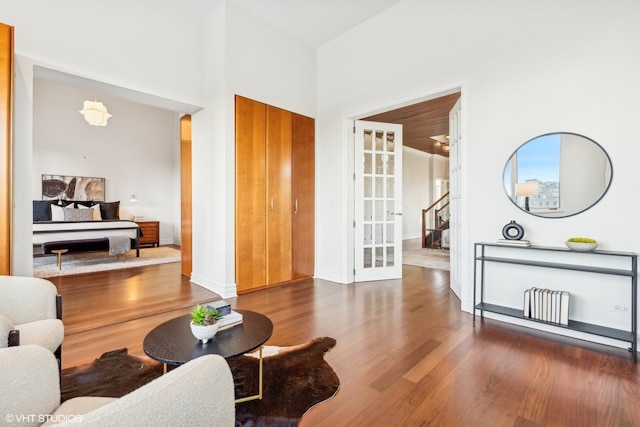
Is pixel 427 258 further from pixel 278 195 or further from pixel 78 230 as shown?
pixel 78 230

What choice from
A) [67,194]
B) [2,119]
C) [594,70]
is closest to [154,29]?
[2,119]

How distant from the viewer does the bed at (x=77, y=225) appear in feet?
18.2

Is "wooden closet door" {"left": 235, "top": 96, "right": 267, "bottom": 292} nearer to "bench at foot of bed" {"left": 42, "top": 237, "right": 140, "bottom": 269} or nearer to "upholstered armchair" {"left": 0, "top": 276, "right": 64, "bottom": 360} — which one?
"upholstered armchair" {"left": 0, "top": 276, "right": 64, "bottom": 360}

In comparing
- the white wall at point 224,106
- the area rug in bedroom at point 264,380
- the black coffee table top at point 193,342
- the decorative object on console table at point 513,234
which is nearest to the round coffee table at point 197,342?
the black coffee table top at point 193,342

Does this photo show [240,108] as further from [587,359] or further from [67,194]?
[67,194]

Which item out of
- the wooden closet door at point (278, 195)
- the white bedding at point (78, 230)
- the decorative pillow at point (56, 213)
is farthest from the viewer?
the decorative pillow at point (56, 213)

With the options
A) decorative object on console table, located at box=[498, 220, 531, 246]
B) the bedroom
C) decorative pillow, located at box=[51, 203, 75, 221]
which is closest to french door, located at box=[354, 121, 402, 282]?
decorative object on console table, located at box=[498, 220, 531, 246]

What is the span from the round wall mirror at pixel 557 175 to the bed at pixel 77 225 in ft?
22.0

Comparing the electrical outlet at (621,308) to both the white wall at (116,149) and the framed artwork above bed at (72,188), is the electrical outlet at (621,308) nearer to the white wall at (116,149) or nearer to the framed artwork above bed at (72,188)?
the white wall at (116,149)

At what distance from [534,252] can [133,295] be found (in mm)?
4441

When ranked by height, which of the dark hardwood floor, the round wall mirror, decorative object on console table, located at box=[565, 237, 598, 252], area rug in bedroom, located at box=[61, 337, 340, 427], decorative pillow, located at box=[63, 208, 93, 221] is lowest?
the dark hardwood floor

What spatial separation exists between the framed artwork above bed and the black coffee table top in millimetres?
7472

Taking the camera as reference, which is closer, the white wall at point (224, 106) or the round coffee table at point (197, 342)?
the round coffee table at point (197, 342)

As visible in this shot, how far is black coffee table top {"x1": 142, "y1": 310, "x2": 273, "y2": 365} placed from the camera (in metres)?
1.55
